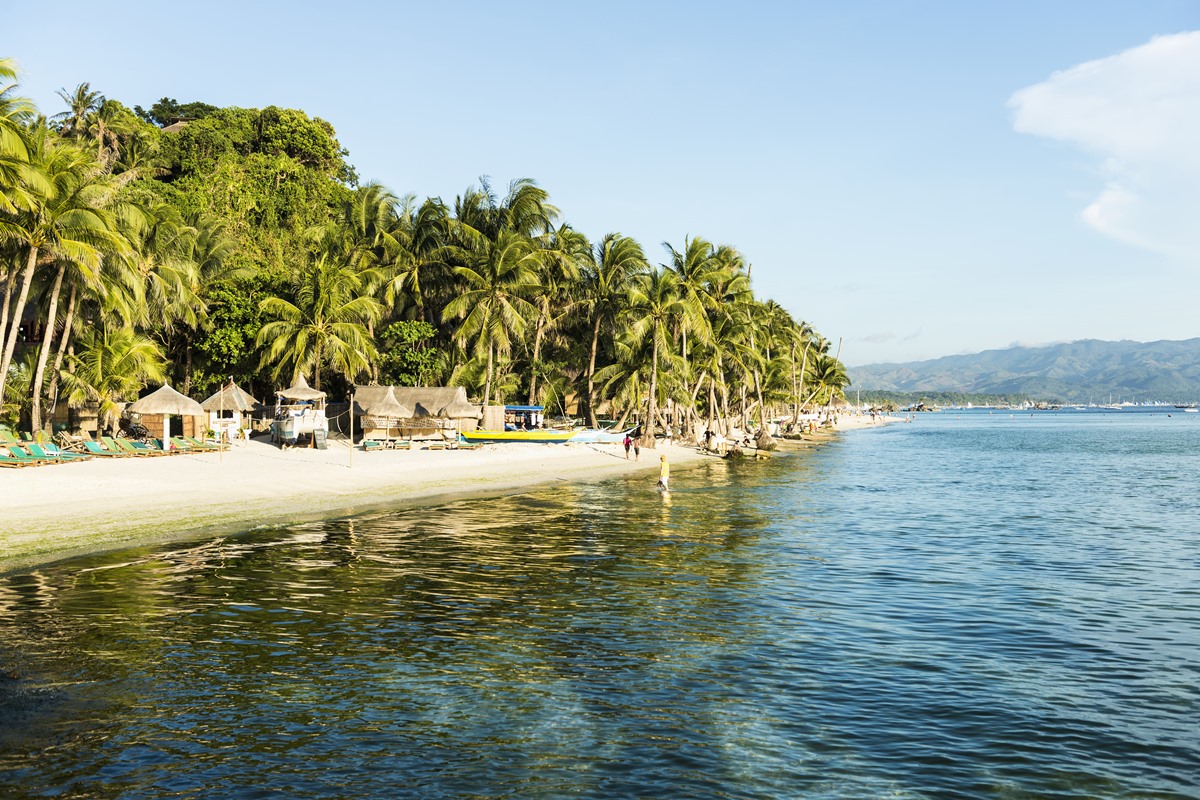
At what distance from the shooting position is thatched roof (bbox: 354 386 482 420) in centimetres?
4900

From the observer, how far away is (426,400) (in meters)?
50.3

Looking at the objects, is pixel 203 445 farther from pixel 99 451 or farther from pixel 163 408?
pixel 99 451

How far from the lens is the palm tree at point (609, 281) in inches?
2372

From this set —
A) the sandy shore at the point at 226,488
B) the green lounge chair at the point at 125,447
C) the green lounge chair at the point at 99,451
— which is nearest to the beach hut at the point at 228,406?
the sandy shore at the point at 226,488

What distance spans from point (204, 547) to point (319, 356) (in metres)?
33.0

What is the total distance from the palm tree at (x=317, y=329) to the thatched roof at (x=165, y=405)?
1013cm

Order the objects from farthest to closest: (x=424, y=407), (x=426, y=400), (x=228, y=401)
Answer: (x=426, y=400) → (x=424, y=407) → (x=228, y=401)

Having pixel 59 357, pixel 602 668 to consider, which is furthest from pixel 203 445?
pixel 602 668

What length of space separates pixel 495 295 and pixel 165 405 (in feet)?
71.1

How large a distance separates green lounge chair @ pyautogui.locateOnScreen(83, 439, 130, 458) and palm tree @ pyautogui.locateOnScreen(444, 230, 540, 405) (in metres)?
23.1

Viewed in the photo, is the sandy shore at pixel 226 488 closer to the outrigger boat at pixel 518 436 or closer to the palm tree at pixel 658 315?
the outrigger boat at pixel 518 436

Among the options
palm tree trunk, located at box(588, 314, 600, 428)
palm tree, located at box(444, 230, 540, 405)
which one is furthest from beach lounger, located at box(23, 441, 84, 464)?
palm tree trunk, located at box(588, 314, 600, 428)

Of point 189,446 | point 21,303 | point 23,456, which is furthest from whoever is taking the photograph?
point 189,446

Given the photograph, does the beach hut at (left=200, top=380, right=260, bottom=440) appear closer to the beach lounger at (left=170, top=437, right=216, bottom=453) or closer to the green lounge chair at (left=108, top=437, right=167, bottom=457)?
the beach lounger at (left=170, top=437, right=216, bottom=453)
